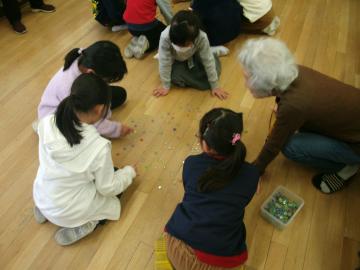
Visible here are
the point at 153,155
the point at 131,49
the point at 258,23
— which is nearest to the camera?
the point at 153,155

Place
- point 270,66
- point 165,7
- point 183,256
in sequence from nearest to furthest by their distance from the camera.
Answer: point 183,256 < point 270,66 < point 165,7

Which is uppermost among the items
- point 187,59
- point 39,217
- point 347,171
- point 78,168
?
point 78,168

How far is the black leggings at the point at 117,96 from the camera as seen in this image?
1917 millimetres

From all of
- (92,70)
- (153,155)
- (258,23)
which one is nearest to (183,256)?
(153,155)

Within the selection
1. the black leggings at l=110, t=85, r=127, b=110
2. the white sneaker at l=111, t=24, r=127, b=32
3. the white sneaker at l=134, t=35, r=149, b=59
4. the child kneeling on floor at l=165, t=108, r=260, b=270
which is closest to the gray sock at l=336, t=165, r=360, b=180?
the child kneeling on floor at l=165, t=108, r=260, b=270

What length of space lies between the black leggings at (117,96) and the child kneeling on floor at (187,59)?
222mm

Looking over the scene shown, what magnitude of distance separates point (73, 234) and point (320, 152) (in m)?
1.18

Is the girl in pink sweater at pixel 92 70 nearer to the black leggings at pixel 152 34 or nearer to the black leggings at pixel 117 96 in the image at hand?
the black leggings at pixel 117 96

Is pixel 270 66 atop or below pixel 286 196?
atop

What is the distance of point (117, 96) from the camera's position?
6.31ft

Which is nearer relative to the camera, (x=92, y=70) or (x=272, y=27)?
(x=92, y=70)

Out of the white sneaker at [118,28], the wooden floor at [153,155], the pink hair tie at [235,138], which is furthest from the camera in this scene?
the white sneaker at [118,28]

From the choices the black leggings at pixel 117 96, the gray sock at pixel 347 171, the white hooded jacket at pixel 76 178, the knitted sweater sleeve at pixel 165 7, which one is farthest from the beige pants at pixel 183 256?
the knitted sweater sleeve at pixel 165 7

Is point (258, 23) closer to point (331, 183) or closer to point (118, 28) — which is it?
point (118, 28)
